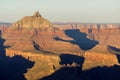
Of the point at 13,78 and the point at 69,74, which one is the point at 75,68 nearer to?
the point at 69,74

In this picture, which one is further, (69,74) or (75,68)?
(75,68)

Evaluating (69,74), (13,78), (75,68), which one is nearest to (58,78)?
(69,74)

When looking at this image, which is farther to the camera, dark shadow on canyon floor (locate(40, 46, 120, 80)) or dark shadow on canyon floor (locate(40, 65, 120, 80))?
dark shadow on canyon floor (locate(40, 46, 120, 80))

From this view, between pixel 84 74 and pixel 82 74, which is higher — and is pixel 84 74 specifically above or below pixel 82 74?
below

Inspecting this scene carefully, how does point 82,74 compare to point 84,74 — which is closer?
point 82,74

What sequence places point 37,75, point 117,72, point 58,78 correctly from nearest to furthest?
point 58,78 < point 37,75 < point 117,72

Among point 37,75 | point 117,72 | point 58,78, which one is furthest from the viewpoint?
point 117,72

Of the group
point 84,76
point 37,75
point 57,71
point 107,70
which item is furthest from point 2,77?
point 107,70

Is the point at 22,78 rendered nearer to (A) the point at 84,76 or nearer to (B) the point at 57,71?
(B) the point at 57,71

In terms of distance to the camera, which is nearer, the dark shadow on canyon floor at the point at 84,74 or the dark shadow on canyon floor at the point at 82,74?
the dark shadow on canyon floor at the point at 84,74
